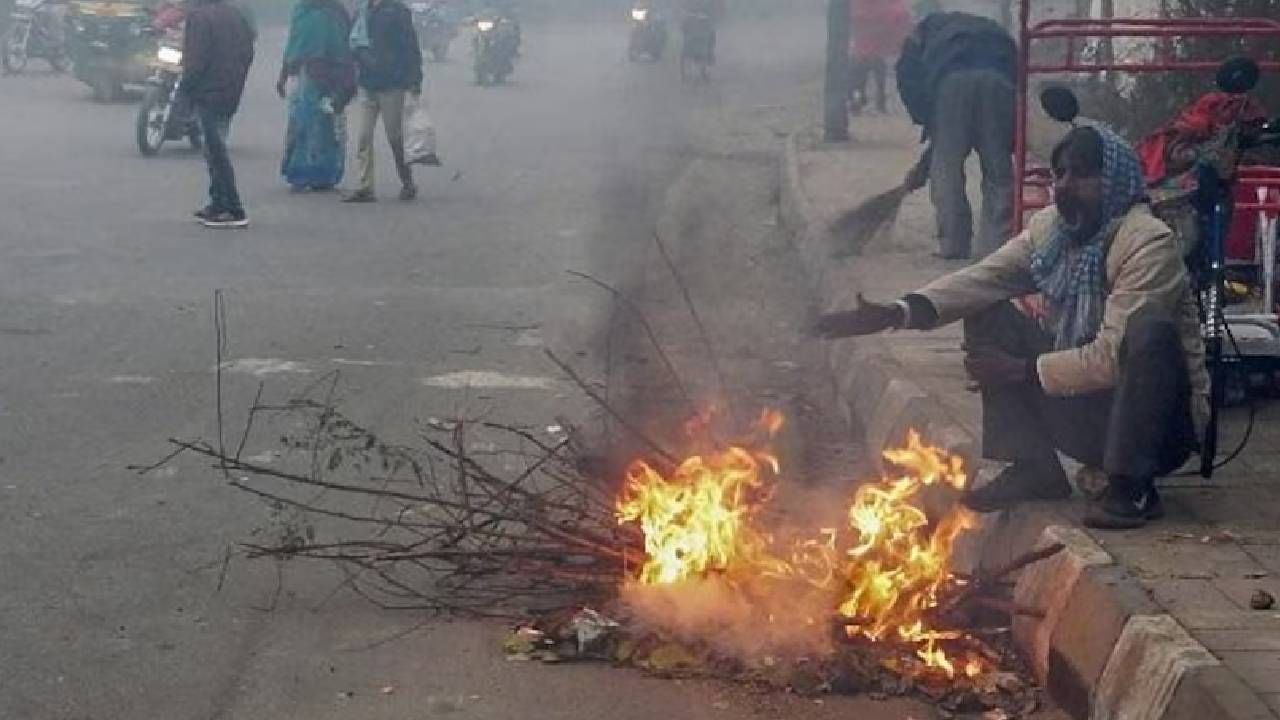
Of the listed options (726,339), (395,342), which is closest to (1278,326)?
(726,339)

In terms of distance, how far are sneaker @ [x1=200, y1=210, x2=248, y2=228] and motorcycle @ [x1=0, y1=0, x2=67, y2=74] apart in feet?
50.3

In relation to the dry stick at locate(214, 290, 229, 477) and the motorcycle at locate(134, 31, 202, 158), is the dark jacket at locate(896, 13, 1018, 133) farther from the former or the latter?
the motorcycle at locate(134, 31, 202, 158)

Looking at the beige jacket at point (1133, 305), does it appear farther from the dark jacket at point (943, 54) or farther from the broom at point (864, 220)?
the broom at point (864, 220)

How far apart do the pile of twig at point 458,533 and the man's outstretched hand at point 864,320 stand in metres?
0.89

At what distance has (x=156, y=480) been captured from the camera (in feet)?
25.5

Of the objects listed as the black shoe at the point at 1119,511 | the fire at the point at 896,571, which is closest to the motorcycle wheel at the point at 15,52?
the fire at the point at 896,571

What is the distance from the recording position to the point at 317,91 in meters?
17.6

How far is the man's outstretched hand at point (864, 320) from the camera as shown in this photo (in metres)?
6.40

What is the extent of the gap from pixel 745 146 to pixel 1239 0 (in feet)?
34.3

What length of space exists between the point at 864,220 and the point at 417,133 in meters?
6.03

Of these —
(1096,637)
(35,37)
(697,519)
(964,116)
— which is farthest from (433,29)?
(1096,637)

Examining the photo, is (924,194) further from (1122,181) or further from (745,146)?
(1122,181)

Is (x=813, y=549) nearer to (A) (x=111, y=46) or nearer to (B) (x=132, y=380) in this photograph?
(B) (x=132, y=380)

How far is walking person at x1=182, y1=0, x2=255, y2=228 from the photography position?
15.3 meters
